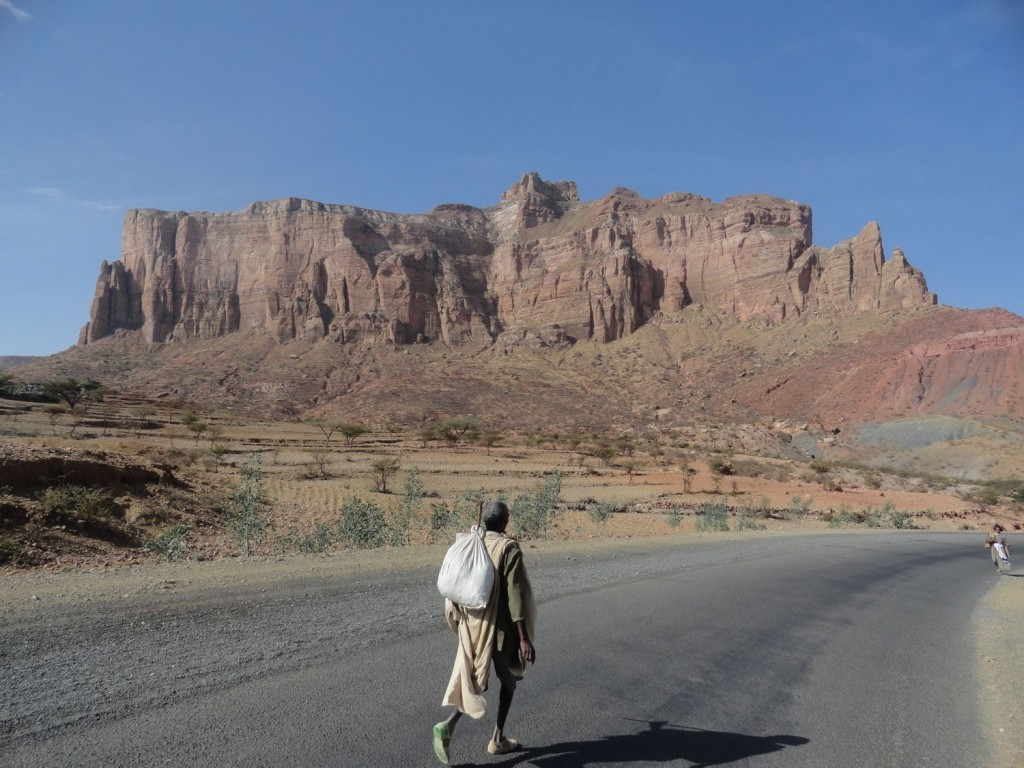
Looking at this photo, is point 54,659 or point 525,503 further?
point 525,503

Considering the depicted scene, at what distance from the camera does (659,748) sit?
14.1ft

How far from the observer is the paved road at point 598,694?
3.99m

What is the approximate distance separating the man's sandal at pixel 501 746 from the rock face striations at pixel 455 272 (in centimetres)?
10483

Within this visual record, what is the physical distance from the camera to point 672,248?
12900 centimetres

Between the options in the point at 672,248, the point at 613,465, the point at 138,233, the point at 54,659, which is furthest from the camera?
the point at 138,233

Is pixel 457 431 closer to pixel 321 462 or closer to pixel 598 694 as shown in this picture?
pixel 321 462

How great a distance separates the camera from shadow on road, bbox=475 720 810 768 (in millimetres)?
4074

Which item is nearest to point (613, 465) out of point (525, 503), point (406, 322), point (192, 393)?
point (525, 503)

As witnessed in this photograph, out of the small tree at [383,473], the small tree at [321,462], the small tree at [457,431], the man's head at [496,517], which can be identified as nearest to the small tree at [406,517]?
the small tree at [383,473]

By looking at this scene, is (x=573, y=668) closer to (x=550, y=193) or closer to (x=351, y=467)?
(x=351, y=467)

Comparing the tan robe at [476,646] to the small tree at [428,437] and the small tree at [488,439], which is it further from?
the small tree at [428,437]

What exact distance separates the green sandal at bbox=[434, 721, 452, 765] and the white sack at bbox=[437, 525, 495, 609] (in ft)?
2.41

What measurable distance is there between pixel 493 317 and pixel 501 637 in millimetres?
127759

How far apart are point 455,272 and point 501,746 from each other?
443 feet
